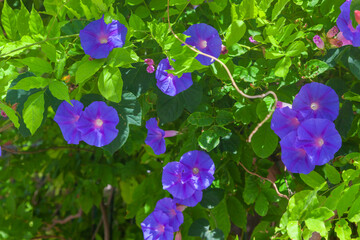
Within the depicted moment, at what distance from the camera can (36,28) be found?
3.09 ft

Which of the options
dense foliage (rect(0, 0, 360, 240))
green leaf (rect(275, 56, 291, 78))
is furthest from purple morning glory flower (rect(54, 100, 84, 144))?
green leaf (rect(275, 56, 291, 78))

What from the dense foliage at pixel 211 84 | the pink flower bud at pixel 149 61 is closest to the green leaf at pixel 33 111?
the dense foliage at pixel 211 84

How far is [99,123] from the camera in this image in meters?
0.90

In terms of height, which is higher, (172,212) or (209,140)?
(209,140)

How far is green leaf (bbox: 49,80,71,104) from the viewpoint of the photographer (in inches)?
34.1

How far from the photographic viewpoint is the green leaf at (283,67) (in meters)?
0.87

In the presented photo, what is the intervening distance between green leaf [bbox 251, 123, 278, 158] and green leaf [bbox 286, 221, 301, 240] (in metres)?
0.22

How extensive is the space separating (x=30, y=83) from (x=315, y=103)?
566 millimetres

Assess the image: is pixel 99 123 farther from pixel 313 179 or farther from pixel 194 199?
pixel 313 179

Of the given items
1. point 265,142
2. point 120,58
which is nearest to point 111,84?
point 120,58

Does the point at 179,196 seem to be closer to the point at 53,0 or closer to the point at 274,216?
the point at 274,216

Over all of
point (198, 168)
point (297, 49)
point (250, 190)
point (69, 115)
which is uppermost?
point (297, 49)

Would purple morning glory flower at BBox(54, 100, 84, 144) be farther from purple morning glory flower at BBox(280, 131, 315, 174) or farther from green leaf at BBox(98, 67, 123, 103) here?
purple morning glory flower at BBox(280, 131, 315, 174)

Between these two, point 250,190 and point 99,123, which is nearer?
point 99,123
